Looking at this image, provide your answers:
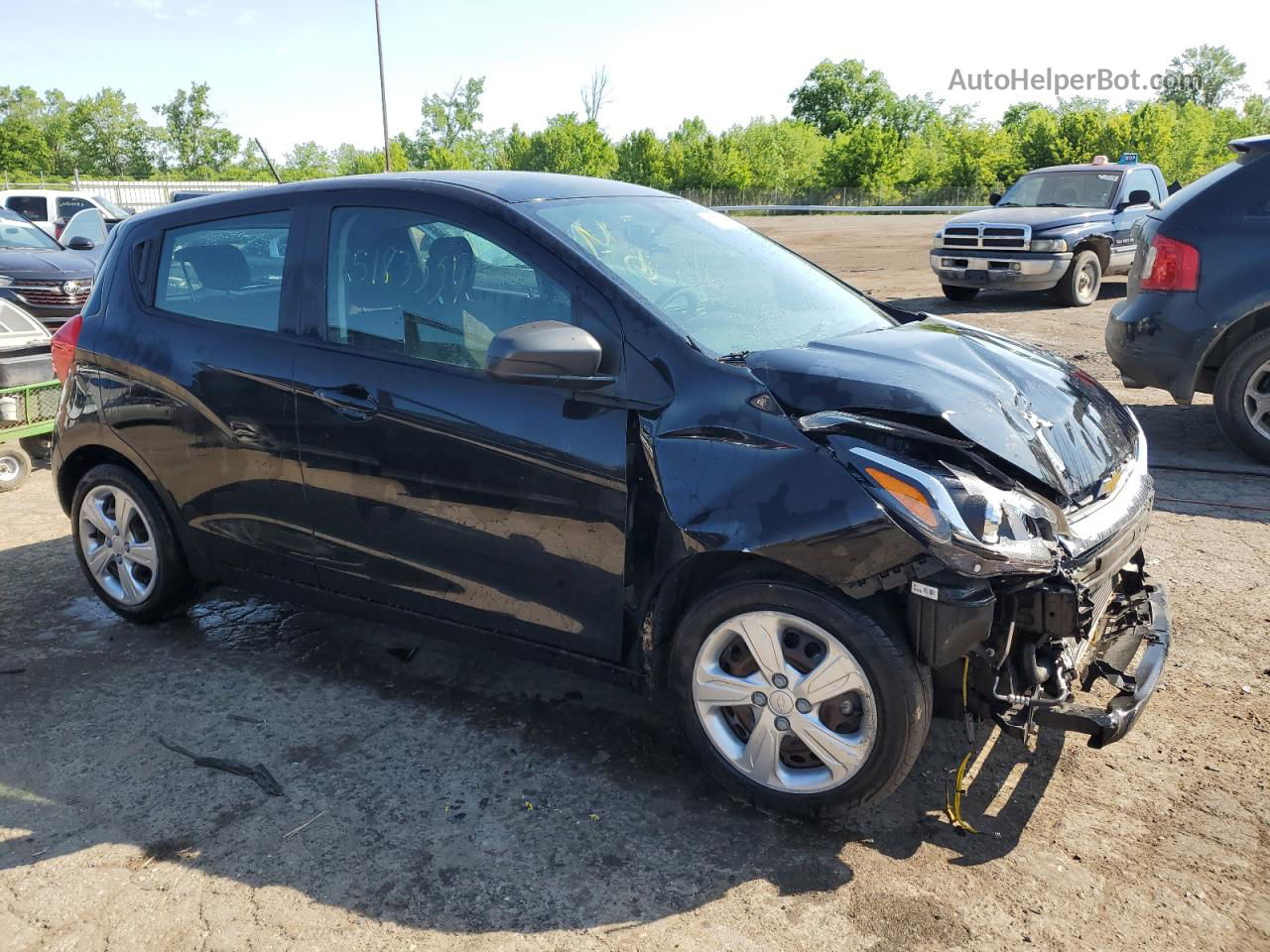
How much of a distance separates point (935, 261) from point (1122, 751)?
1168 cm

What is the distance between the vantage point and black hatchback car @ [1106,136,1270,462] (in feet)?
21.1

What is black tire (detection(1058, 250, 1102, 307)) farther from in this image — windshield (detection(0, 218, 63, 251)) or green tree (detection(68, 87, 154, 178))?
green tree (detection(68, 87, 154, 178))

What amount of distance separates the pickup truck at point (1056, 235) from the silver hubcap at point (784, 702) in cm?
1164

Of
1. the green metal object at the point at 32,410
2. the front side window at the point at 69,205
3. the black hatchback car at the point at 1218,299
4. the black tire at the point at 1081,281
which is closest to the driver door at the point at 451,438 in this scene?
the green metal object at the point at 32,410

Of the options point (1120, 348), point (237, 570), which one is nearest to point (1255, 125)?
point (1120, 348)

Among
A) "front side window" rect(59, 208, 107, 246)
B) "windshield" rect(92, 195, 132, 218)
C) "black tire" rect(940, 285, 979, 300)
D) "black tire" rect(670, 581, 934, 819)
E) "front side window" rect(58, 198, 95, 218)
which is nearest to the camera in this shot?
"black tire" rect(670, 581, 934, 819)

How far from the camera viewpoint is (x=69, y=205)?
73.7ft

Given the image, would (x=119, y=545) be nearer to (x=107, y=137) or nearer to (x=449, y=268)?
(x=449, y=268)

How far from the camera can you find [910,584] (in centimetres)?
277

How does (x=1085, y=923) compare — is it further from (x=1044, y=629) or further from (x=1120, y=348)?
(x=1120, y=348)

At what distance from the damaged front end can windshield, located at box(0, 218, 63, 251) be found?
13.1 metres

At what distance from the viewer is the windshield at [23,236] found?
12984mm

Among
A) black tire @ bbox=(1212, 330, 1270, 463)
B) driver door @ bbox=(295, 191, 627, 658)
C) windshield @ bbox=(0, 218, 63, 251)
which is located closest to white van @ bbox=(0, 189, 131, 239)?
windshield @ bbox=(0, 218, 63, 251)

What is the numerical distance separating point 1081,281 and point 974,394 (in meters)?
11.7
